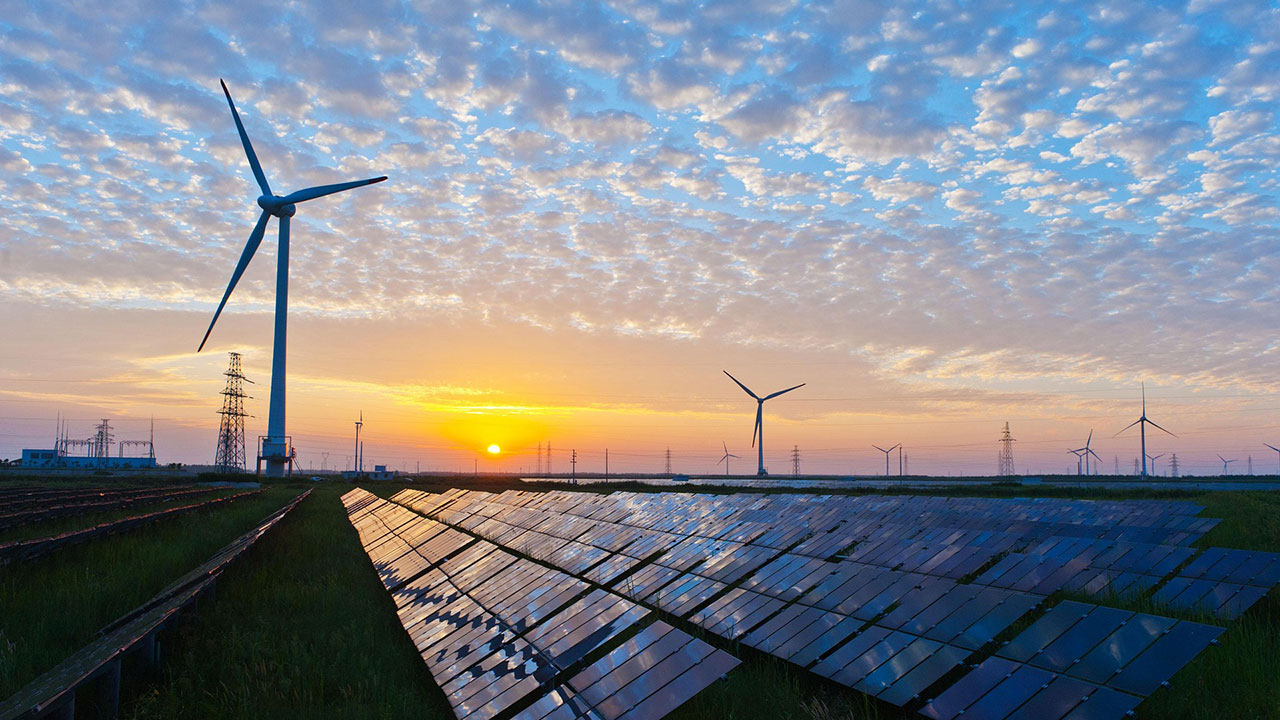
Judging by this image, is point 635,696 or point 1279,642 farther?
point 1279,642

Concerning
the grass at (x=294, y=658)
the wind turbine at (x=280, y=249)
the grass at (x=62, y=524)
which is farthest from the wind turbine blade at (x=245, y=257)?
the grass at (x=294, y=658)

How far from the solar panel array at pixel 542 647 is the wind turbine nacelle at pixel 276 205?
229 feet

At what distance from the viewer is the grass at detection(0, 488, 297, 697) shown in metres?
12.1

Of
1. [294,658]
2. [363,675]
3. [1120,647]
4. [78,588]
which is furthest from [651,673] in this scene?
[78,588]

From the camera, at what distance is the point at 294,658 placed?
39.5 feet

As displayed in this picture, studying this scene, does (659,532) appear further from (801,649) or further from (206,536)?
(206,536)

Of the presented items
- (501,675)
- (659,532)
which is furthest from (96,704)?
(659,532)

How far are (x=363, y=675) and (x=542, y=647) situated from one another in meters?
3.22

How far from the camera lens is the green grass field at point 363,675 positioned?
31.4ft

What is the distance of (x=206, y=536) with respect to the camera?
26891 millimetres

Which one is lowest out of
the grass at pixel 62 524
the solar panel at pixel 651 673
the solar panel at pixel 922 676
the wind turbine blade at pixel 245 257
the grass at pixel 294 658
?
the grass at pixel 62 524

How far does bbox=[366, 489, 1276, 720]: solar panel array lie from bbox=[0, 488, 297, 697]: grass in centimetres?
870

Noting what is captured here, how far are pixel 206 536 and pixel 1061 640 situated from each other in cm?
2671

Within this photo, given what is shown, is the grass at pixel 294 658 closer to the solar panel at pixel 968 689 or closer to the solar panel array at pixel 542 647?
the solar panel array at pixel 542 647
